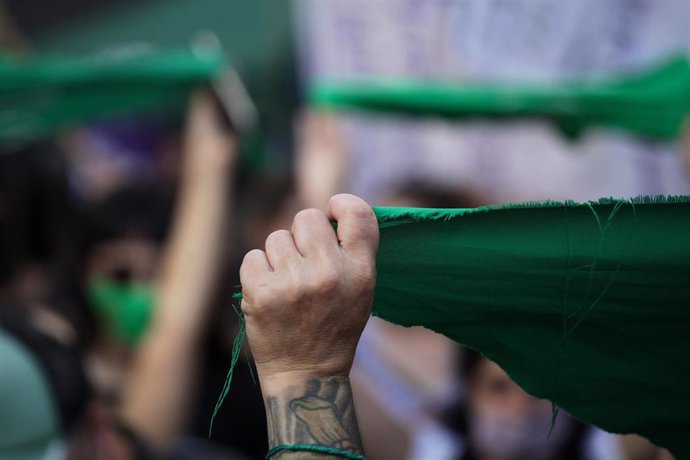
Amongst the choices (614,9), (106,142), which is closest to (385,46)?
(614,9)

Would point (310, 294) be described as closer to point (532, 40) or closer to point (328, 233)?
point (328, 233)

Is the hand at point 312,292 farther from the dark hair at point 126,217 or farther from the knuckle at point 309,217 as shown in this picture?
the dark hair at point 126,217

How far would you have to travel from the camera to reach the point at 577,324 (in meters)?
1.29

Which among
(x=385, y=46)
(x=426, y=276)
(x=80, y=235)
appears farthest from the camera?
(x=385, y=46)

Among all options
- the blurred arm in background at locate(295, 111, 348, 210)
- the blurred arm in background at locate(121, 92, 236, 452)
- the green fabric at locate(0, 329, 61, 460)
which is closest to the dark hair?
the blurred arm in background at locate(121, 92, 236, 452)

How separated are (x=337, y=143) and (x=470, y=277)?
2097 millimetres

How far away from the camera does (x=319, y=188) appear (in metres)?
3.11

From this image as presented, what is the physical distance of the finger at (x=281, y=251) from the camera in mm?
1078

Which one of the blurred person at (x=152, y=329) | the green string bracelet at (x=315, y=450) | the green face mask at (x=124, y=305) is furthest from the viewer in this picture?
the green face mask at (x=124, y=305)

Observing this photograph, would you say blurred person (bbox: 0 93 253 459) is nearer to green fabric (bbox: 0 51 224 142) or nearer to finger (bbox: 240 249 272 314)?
green fabric (bbox: 0 51 224 142)

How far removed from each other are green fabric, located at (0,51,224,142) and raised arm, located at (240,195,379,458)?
6.99 feet

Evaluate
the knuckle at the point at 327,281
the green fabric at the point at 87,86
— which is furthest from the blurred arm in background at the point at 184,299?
the knuckle at the point at 327,281

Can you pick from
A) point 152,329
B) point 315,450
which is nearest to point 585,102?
point 152,329

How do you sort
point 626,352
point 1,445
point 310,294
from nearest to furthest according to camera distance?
point 310,294 → point 626,352 → point 1,445
